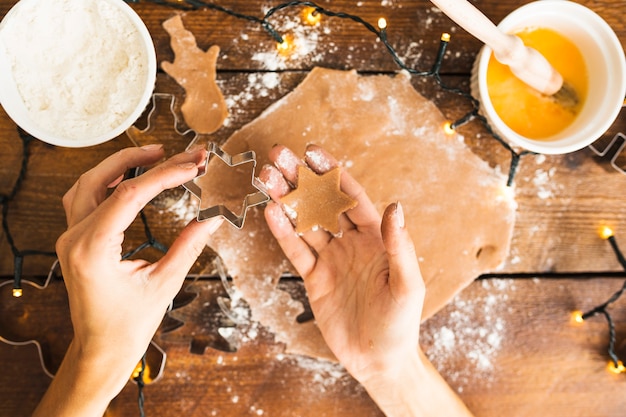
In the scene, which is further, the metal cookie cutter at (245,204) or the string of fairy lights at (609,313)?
the string of fairy lights at (609,313)

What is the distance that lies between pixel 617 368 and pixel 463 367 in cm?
36

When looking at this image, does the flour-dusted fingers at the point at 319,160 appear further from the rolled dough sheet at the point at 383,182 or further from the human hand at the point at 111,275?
the human hand at the point at 111,275

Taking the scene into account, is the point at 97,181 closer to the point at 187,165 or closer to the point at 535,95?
the point at 187,165

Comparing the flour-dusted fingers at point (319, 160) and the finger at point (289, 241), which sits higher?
the flour-dusted fingers at point (319, 160)

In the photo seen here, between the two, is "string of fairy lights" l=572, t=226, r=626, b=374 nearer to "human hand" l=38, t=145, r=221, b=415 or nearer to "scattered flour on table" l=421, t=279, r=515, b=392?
"scattered flour on table" l=421, t=279, r=515, b=392

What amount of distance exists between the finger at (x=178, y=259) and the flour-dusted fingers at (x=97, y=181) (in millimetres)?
169

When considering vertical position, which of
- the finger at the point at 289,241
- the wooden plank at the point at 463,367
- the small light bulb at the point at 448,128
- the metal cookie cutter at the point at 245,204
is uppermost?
the small light bulb at the point at 448,128

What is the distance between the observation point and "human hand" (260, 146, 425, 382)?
3.27 feet

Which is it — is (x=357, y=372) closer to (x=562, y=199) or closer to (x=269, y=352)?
(x=269, y=352)

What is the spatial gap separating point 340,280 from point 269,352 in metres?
0.24

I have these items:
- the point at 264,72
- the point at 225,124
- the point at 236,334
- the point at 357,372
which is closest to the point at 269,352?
the point at 236,334

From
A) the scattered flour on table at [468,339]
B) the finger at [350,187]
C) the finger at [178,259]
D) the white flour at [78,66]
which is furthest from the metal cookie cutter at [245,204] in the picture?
the scattered flour on table at [468,339]

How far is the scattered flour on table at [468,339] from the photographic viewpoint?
3.85 feet

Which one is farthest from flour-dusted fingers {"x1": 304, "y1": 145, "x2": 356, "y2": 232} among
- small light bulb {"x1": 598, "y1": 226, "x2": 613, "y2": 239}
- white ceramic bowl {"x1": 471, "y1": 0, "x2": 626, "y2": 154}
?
small light bulb {"x1": 598, "y1": 226, "x2": 613, "y2": 239}
